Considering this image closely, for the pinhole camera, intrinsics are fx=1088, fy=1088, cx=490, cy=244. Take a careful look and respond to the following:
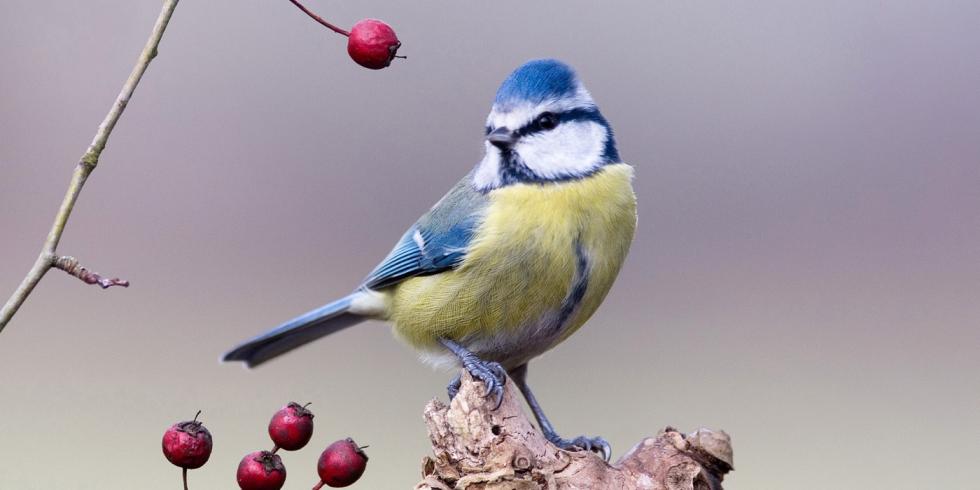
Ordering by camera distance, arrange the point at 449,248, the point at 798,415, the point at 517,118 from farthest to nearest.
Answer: the point at 798,415 → the point at 449,248 → the point at 517,118

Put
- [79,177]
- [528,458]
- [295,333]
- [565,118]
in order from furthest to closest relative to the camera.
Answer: [295,333] → [565,118] → [528,458] → [79,177]

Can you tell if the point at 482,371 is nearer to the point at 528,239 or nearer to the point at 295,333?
the point at 528,239

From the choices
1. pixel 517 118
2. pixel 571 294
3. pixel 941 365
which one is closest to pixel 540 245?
pixel 571 294

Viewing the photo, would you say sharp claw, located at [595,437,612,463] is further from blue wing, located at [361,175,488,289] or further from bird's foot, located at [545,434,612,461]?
blue wing, located at [361,175,488,289]

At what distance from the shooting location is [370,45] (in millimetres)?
1338

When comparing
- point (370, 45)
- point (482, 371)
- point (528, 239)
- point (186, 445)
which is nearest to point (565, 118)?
point (528, 239)

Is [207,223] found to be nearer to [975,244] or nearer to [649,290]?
[649,290]

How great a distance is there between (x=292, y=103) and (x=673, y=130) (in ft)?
5.21

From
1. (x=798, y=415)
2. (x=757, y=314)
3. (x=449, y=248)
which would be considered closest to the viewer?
(x=449, y=248)

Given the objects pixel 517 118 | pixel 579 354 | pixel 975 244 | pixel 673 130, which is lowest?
pixel 517 118

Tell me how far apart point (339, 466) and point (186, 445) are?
7.4 inches

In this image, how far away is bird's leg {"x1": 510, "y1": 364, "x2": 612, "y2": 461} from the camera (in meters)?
1.92

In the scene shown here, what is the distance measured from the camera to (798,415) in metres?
4.16

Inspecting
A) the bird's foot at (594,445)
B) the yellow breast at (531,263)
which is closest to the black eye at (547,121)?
the yellow breast at (531,263)
